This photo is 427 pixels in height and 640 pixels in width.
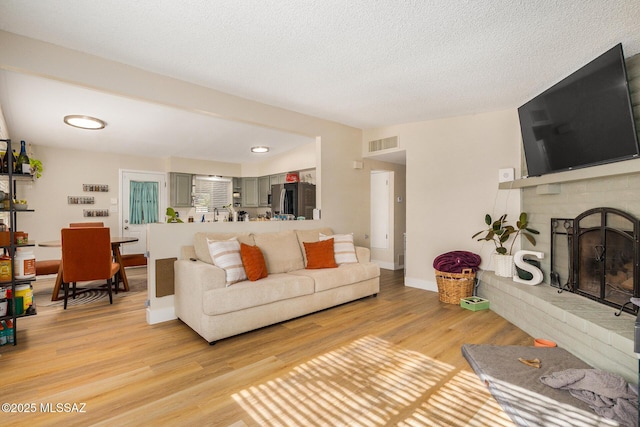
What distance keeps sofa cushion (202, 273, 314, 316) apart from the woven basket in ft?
5.76

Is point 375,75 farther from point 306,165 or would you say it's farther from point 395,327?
point 306,165

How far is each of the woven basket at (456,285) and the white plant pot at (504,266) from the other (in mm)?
305

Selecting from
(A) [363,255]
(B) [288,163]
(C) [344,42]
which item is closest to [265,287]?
(A) [363,255]

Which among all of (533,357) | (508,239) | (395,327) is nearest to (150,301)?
(395,327)

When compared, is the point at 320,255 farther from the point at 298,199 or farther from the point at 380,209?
the point at 380,209

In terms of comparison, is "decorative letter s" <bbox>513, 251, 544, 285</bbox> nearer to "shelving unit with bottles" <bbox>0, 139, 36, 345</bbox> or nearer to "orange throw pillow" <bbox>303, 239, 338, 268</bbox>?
"orange throw pillow" <bbox>303, 239, 338, 268</bbox>

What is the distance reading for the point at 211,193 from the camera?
7.51 metres

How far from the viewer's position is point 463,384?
6.93 ft

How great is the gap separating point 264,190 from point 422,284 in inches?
170

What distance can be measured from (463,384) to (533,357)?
780 mm

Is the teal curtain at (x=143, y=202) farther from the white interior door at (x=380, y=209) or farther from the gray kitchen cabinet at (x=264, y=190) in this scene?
the white interior door at (x=380, y=209)

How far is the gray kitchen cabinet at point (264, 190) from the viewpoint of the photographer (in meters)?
7.36

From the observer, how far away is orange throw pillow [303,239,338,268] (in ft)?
12.7

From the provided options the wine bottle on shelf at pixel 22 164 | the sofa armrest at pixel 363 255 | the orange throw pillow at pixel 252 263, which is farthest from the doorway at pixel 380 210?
the wine bottle on shelf at pixel 22 164
